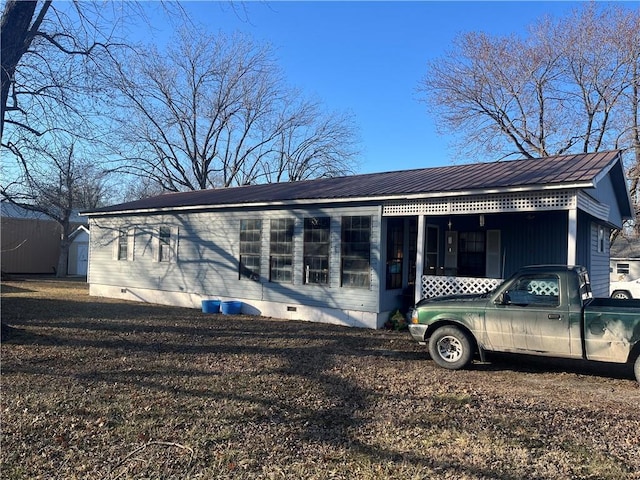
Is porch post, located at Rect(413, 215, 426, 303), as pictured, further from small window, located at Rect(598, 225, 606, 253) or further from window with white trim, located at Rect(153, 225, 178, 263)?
window with white trim, located at Rect(153, 225, 178, 263)

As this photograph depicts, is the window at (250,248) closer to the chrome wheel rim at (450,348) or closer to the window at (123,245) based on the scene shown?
the window at (123,245)

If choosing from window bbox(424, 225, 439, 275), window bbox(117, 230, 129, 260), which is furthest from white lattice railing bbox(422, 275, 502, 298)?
window bbox(117, 230, 129, 260)

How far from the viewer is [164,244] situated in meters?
16.4

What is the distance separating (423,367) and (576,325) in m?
2.34

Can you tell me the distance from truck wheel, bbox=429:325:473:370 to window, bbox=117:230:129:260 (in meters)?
13.5

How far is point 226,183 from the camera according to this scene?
3641 centimetres

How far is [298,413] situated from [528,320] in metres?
3.73

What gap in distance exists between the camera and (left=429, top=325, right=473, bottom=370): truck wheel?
7.43 metres

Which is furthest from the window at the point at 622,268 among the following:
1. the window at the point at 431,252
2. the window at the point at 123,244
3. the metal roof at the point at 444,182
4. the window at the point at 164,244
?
the window at the point at 123,244

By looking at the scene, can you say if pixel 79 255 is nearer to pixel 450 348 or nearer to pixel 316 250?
pixel 316 250

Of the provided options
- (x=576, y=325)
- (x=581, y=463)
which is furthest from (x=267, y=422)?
(x=576, y=325)

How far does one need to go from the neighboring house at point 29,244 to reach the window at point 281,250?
2284 centimetres

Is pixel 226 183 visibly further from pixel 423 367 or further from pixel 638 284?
pixel 423 367

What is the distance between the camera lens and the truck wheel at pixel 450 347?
743 cm
